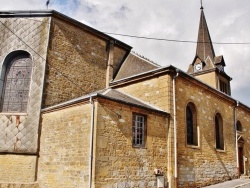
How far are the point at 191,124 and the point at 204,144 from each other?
133 cm

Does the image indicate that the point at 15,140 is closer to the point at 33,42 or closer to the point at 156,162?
the point at 33,42

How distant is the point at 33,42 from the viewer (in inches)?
539

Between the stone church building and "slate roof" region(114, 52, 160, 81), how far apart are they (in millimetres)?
85

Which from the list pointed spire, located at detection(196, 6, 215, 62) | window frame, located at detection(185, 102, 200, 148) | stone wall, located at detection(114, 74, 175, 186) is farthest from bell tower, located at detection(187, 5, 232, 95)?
stone wall, located at detection(114, 74, 175, 186)

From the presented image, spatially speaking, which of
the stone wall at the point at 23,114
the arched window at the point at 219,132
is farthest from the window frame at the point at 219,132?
the stone wall at the point at 23,114

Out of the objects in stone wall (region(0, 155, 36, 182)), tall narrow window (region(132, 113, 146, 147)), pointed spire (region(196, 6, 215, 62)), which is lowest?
stone wall (region(0, 155, 36, 182))

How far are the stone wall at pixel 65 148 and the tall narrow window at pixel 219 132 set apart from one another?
9716mm

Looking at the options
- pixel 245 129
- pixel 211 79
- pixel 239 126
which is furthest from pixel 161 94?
pixel 211 79

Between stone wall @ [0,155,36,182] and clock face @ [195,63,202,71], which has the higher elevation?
clock face @ [195,63,202,71]

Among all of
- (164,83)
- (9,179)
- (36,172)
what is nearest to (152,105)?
(164,83)

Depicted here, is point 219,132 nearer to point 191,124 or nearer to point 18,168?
point 191,124

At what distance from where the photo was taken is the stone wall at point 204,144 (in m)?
13.0

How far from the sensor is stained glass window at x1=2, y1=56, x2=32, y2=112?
1299 centimetres

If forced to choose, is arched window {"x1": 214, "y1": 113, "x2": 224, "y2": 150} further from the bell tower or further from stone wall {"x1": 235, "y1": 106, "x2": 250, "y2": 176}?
the bell tower
